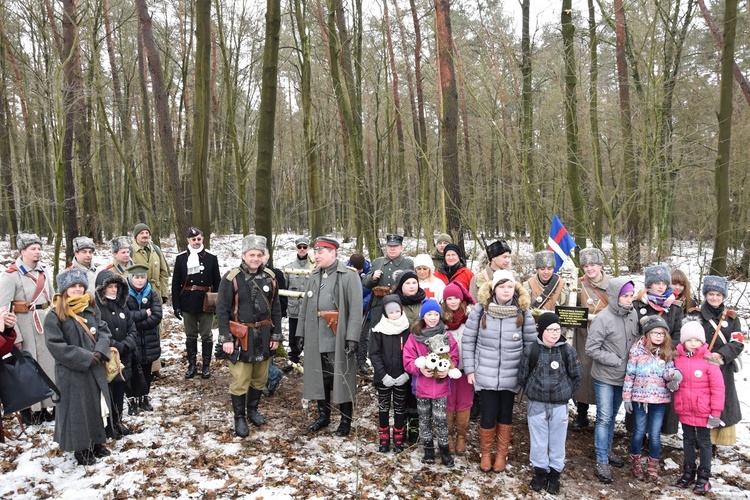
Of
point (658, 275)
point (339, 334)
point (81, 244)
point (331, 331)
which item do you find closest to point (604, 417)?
point (658, 275)

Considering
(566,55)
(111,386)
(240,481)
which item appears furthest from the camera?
(566,55)

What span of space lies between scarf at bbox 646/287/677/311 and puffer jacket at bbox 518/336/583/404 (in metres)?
1.21

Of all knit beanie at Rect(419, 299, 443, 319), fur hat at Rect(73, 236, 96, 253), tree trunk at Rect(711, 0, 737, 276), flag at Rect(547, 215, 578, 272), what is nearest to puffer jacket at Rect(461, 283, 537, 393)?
knit beanie at Rect(419, 299, 443, 319)

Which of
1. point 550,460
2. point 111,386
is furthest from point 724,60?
point 111,386

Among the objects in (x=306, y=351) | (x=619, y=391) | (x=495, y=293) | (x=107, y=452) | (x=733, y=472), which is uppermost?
(x=495, y=293)

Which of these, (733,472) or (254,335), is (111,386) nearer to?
(254,335)

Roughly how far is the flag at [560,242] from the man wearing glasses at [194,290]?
4.92 metres

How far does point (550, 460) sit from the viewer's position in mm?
4098

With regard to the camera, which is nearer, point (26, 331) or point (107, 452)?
point (107, 452)

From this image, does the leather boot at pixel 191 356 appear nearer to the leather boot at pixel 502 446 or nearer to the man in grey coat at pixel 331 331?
the man in grey coat at pixel 331 331

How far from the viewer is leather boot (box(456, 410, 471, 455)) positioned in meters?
4.61

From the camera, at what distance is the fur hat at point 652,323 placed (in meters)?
4.19

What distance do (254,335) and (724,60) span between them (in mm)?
11294

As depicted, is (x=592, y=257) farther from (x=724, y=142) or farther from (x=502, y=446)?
(x=724, y=142)
